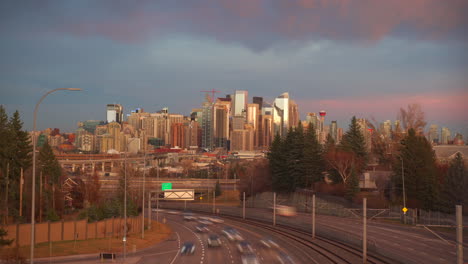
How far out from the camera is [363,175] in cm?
9131

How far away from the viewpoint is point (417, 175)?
237 feet

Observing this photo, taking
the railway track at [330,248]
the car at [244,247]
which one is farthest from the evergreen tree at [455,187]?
the car at [244,247]

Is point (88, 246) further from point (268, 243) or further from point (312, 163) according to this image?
point (312, 163)

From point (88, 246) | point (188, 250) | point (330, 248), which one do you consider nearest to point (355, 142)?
point (330, 248)

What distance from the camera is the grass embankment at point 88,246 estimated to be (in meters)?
41.5

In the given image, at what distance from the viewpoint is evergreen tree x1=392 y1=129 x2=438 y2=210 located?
7056cm

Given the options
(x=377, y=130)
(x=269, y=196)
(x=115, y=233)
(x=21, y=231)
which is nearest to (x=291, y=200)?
(x=269, y=196)

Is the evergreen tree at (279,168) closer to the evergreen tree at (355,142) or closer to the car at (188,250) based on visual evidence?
the evergreen tree at (355,142)

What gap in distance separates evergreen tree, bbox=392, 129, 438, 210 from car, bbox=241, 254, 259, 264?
36459mm

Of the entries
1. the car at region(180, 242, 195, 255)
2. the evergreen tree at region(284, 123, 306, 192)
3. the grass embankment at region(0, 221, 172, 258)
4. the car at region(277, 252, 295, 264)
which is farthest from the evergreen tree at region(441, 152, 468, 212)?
the grass embankment at region(0, 221, 172, 258)

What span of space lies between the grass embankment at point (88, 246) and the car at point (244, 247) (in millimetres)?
11115

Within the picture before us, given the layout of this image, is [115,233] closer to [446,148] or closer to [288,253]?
[288,253]

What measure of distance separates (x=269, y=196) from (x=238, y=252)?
65828 millimetres

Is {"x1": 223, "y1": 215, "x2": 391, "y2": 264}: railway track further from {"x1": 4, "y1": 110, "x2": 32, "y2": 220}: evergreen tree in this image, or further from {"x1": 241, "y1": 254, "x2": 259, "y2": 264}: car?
{"x1": 4, "y1": 110, "x2": 32, "y2": 220}: evergreen tree
